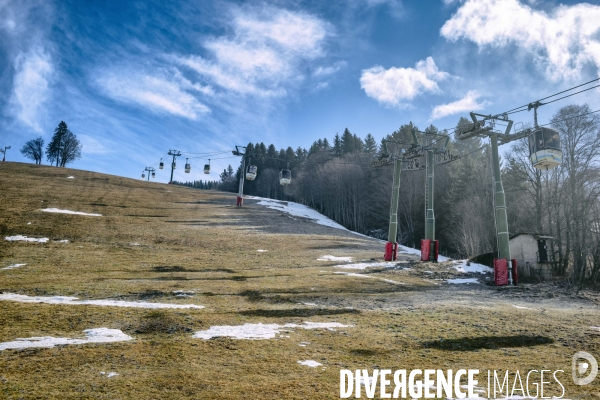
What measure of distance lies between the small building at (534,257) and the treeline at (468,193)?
153cm

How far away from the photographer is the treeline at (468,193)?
28.0 meters

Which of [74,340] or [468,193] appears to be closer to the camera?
[74,340]

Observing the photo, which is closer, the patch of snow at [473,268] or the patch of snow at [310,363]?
the patch of snow at [310,363]

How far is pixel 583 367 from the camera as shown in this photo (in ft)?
22.5

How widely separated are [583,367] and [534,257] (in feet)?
72.7

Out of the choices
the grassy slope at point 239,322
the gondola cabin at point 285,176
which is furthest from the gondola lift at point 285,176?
the grassy slope at point 239,322

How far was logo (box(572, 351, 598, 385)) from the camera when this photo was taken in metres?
6.21

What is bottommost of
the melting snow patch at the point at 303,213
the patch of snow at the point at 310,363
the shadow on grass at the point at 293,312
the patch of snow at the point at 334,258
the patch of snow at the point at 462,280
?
the patch of snow at the point at 462,280

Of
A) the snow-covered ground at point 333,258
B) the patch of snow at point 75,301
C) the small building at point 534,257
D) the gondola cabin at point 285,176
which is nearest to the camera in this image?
the patch of snow at point 75,301

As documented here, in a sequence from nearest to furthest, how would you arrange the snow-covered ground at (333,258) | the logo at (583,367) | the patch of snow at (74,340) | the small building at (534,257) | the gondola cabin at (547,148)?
the logo at (583,367) → the patch of snow at (74,340) → the gondola cabin at (547,148) → the small building at (534,257) → the snow-covered ground at (333,258)

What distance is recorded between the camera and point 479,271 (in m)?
25.8

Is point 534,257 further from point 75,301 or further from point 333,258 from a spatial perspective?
point 75,301

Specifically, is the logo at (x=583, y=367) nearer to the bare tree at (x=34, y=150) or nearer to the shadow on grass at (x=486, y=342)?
the shadow on grass at (x=486, y=342)

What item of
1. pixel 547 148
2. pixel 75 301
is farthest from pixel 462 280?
pixel 75 301
